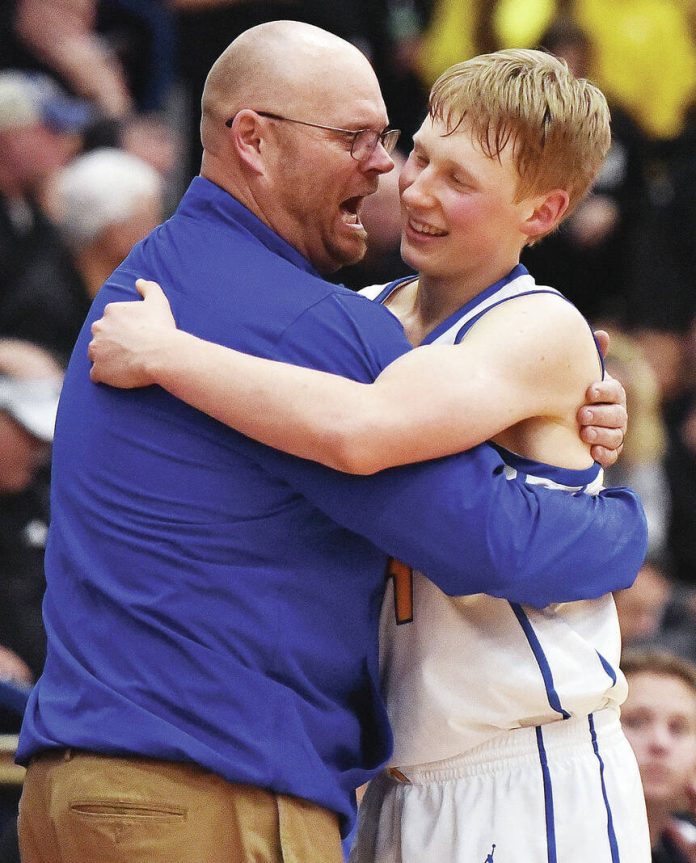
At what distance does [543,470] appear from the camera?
255 cm

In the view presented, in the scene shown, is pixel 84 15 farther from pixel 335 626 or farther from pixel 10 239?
pixel 335 626

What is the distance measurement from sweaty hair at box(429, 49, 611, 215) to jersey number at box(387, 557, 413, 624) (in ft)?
2.25

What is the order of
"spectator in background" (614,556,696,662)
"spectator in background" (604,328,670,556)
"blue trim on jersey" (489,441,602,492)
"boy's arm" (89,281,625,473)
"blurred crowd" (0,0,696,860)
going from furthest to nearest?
"spectator in background" (604,328,670,556), "spectator in background" (614,556,696,662), "blurred crowd" (0,0,696,860), "blue trim on jersey" (489,441,602,492), "boy's arm" (89,281,625,473)

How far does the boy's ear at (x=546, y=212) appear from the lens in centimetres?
270

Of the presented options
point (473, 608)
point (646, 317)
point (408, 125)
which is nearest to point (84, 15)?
point (408, 125)

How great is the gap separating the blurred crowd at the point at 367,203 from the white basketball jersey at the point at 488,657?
1868mm

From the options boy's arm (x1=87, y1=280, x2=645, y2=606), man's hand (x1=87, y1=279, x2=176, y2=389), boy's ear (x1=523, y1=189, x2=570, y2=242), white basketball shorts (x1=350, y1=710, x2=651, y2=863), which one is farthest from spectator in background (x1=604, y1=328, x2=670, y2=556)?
man's hand (x1=87, y1=279, x2=176, y2=389)

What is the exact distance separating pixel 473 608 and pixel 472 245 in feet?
2.12

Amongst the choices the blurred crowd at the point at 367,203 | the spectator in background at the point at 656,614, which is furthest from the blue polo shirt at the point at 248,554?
the spectator in background at the point at 656,614

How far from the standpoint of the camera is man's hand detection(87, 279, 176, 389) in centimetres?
238

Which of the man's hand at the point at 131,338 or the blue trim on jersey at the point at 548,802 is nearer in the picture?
the man's hand at the point at 131,338

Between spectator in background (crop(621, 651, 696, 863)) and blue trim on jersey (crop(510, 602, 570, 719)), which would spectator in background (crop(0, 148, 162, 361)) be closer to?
spectator in background (crop(621, 651, 696, 863))

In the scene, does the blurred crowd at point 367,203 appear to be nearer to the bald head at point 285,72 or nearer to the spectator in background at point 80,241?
the spectator in background at point 80,241

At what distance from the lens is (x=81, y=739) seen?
237 centimetres
